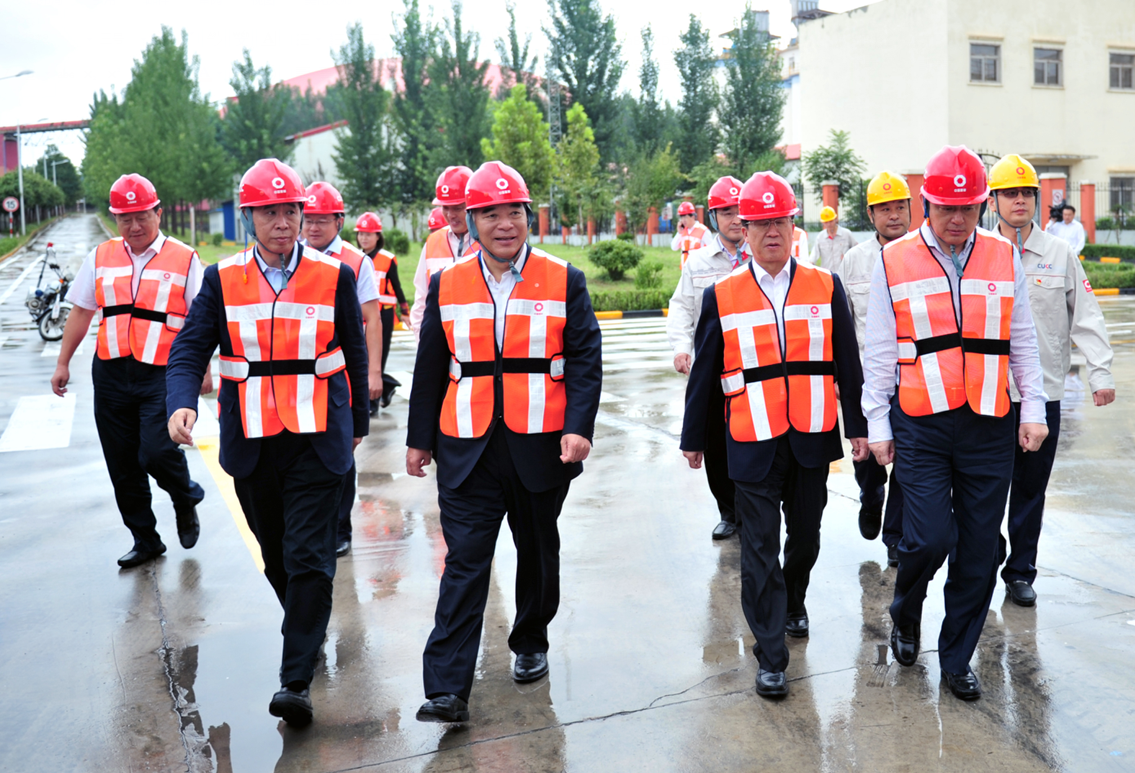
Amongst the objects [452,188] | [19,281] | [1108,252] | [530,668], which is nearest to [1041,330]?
[530,668]

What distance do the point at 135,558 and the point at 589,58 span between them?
57.5 m

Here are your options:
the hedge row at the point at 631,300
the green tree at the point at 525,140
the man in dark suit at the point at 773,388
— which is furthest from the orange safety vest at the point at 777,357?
the green tree at the point at 525,140

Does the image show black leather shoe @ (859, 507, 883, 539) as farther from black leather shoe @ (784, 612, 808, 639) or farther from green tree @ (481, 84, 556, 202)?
green tree @ (481, 84, 556, 202)

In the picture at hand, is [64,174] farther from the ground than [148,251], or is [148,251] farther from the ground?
[64,174]

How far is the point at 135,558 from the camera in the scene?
19.9 ft

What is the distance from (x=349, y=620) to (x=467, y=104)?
49.6 m

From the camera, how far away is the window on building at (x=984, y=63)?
38500 millimetres

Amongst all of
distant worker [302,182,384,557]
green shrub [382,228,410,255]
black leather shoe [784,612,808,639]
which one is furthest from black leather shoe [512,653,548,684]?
green shrub [382,228,410,255]

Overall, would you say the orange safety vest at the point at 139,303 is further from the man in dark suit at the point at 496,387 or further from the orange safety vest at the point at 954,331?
the orange safety vest at the point at 954,331

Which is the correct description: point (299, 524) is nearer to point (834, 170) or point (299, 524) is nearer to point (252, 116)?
point (834, 170)

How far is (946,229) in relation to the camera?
164 inches

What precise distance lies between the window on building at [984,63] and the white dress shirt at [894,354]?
1494 inches

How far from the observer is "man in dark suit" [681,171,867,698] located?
13.9 ft

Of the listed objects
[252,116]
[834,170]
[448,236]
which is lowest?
[448,236]
